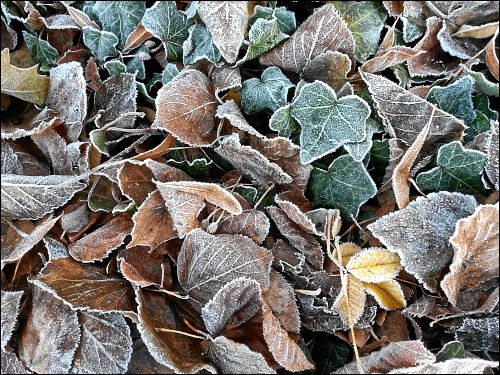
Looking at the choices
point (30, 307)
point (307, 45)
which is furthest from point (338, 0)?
point (30, 307)

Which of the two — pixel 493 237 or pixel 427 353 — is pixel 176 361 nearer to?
pixel 427 353

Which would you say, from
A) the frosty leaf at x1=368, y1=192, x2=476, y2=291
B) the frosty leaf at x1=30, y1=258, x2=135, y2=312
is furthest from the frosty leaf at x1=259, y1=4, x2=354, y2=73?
the frosty leaf at x1=30, y1=258, x2=135, y2=312

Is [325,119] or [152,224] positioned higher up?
[325,119]

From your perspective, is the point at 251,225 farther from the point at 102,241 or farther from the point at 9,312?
the point at 9,312

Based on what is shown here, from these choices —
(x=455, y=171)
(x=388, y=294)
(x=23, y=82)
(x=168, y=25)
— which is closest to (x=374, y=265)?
(x=388, y=294)

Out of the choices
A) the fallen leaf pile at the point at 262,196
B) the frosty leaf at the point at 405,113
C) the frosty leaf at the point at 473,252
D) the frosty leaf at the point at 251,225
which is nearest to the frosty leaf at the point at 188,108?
the fallen leaf pile at the point at 262,196
